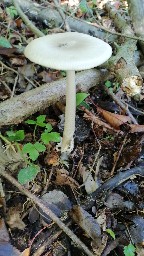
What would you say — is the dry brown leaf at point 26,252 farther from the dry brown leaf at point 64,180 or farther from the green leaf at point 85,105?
the green leaf at point 85,105

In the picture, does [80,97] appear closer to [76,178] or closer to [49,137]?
[49,137]

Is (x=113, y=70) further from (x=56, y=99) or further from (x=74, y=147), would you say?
(x=74, y=147)

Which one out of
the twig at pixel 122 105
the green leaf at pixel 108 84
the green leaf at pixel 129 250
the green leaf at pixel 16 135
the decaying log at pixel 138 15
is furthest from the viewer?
the decaying log at pixel 138 15

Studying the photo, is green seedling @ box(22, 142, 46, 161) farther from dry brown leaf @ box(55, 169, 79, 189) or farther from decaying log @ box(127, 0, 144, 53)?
decaying log @ box(127, 0, 144, 53)

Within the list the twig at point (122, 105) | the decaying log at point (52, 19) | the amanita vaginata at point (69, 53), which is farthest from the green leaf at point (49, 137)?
the decaying log at point (52, 19)

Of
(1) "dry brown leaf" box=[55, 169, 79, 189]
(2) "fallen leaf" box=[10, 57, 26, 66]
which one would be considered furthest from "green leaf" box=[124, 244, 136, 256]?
(2) "fallen leaf" box=[10, 57, 26, 66]

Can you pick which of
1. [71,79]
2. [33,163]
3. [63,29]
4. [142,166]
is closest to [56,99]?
[71,79]
